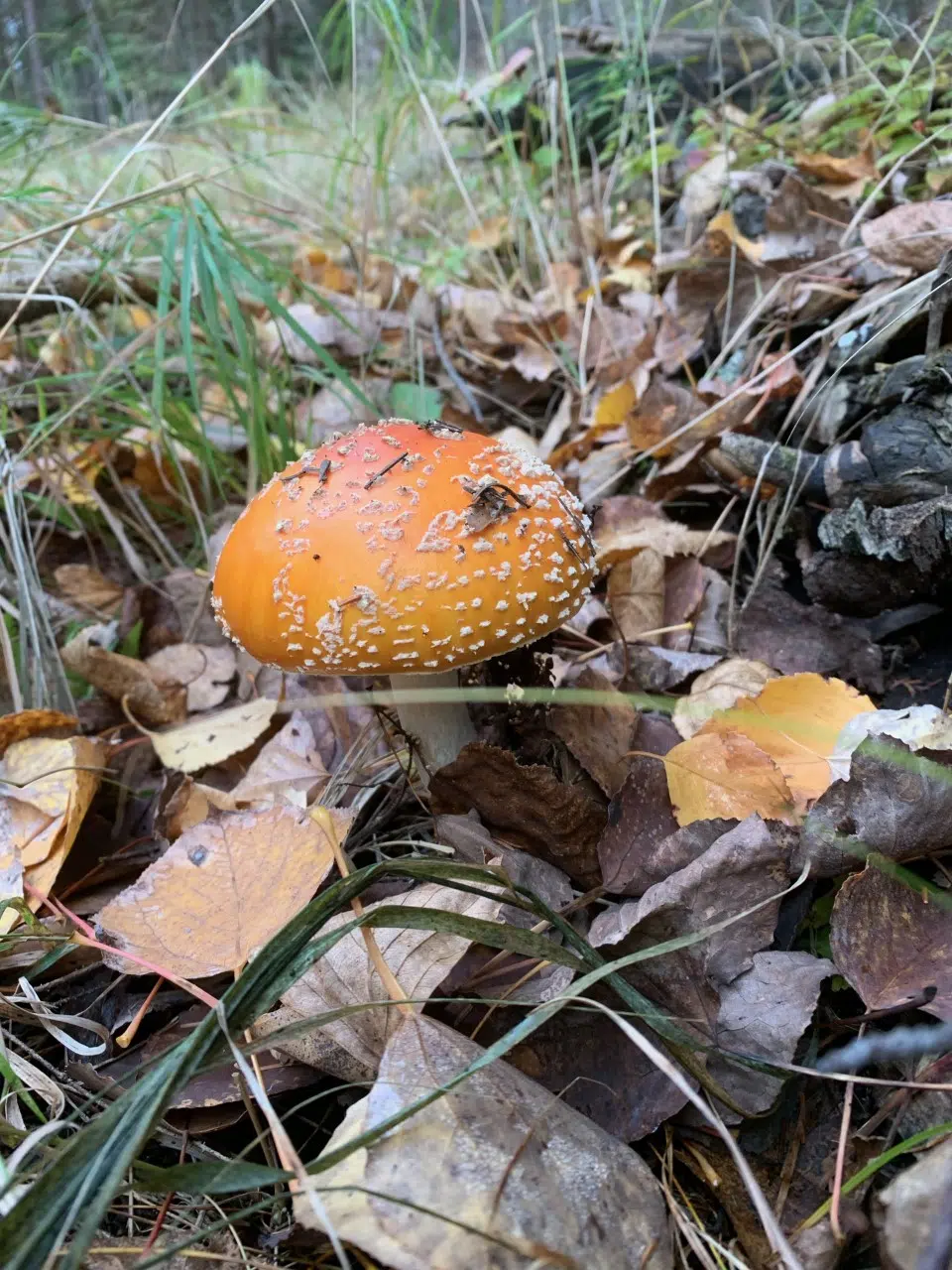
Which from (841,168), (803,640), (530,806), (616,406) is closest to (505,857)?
(530,806)

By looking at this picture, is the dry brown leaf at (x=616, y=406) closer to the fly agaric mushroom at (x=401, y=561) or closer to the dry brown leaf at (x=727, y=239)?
the dry brown leaf at (x=727, y=239)

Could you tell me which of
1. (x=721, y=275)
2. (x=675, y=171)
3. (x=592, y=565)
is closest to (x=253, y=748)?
(x=592, y=565)

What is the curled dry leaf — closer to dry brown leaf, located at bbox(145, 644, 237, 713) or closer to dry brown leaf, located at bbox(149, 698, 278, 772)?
dry brown leaf, located at bbox(149, 698, 278, 772)

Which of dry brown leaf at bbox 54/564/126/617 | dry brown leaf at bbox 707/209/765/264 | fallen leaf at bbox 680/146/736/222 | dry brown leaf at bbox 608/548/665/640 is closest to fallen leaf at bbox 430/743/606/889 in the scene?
dry brown leaf at bbox 608/548/665/640

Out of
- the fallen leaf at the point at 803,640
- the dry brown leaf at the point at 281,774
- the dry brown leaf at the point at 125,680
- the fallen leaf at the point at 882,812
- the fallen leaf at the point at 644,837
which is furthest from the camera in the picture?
the dry brown leaf at the point at 125,680

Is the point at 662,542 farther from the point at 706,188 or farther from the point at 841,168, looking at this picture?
the point at 706,188

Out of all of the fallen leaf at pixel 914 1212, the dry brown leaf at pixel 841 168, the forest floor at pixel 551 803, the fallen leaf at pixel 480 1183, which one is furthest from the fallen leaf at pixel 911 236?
the fallen leaf at pixel 480 1183

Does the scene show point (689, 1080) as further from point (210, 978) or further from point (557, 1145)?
point (210, 978)
